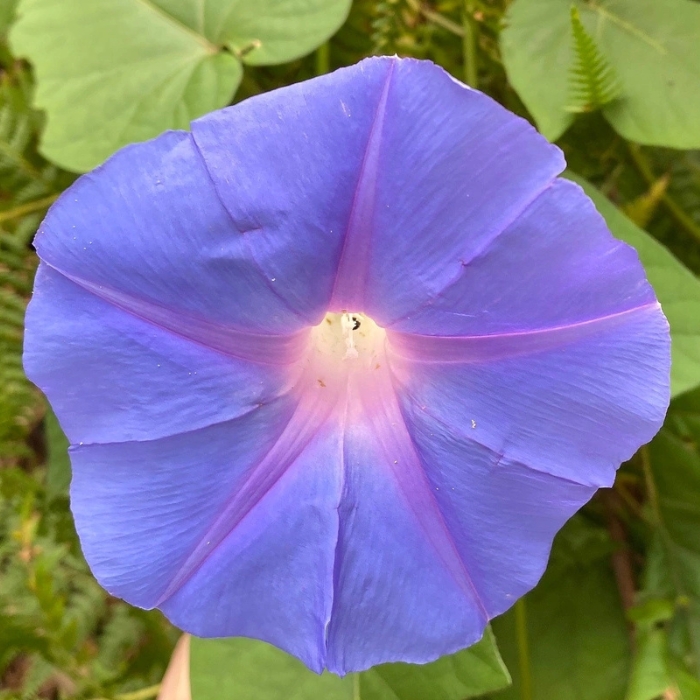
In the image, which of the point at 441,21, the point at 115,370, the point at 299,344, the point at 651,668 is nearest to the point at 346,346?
the point at 299,344

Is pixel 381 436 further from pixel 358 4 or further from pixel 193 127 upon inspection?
pixel 358 4

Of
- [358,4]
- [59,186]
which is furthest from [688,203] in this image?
[59,186]

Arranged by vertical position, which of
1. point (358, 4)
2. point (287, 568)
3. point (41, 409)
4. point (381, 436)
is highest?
point (358, 4)

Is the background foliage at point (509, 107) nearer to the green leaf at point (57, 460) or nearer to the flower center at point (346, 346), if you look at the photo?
the green leaf at point (57, 460)

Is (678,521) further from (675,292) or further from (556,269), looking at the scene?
(556,269)

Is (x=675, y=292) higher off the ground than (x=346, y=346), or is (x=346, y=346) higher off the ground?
(x=675, y=292)

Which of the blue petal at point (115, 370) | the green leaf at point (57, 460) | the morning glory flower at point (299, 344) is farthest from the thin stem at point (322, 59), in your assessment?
the green leaf at point (57, 460)

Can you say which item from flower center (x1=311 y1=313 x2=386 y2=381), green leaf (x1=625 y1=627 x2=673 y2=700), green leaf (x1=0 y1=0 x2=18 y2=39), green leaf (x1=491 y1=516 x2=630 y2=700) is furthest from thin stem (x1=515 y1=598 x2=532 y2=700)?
→ green leaf (x1=0 y1=0 x2=18 y2=39)
